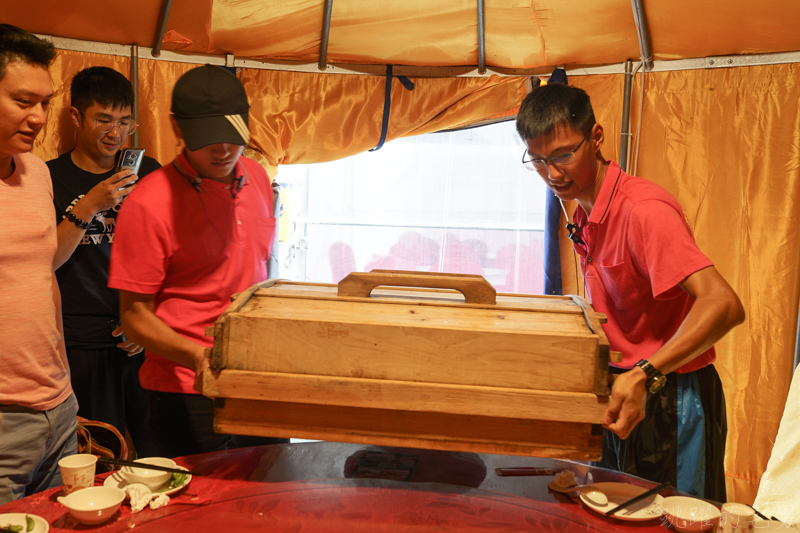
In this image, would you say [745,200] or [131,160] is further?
[745,200]

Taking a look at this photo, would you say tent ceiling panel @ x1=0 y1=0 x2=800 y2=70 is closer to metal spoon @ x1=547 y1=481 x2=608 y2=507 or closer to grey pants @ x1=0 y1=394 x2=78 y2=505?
grey pants @ x1=0 y1=394 x2=78 y2=505

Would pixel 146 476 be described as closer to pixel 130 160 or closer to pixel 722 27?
pixel 130 160

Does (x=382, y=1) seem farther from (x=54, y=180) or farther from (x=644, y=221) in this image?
(x=644, y=221)

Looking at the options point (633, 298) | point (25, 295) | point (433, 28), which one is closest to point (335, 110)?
point (433, 28)

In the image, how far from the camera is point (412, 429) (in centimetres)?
138

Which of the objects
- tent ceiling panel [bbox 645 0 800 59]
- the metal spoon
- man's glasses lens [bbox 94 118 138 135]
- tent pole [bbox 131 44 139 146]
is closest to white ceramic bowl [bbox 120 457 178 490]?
the metal spoon

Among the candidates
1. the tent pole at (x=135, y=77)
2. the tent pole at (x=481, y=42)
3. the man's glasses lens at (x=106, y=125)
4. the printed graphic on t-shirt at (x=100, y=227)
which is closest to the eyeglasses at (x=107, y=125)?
the man's glasses lens at (x=106, y=125)

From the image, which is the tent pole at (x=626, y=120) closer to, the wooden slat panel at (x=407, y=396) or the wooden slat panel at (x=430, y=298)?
the wooden slat panel at (x=430, y=298)

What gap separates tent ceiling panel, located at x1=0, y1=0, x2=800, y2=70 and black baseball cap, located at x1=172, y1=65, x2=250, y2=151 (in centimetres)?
190

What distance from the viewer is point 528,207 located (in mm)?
4652

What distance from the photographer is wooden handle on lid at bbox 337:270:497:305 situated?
1503 mm

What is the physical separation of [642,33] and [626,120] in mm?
465

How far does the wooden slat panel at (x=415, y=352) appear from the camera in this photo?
1.31 metres

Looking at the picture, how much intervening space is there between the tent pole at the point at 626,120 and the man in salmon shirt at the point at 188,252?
92.4 inches
